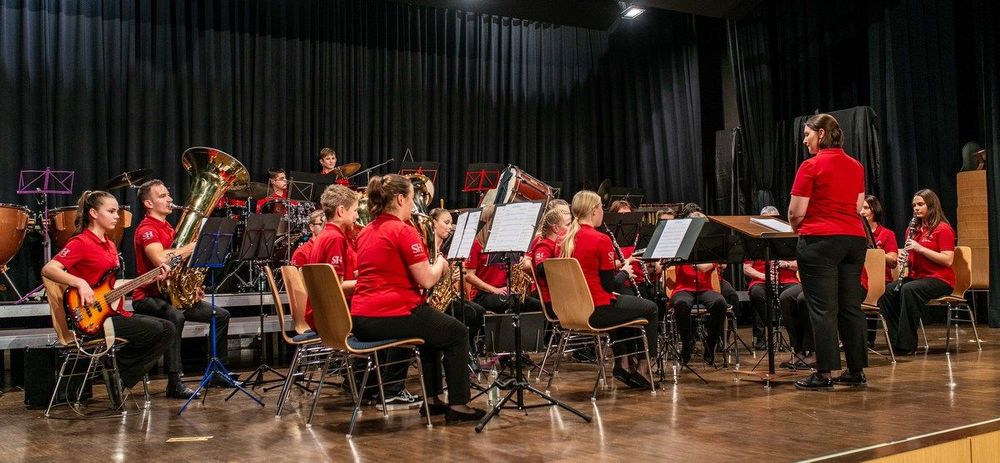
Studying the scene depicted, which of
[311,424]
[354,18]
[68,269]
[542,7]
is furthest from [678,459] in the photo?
[354,18]

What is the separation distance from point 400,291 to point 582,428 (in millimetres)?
1156

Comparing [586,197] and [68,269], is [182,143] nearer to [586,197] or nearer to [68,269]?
[68,269]

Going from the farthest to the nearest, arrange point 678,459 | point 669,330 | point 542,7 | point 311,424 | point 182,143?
point 542,7, point 182,143, point 669,330, point 311,424, point 678,459

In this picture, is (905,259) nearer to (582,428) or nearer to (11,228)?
(582,428)

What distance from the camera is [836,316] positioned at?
17.0 ft

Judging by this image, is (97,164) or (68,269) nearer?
(68,269)

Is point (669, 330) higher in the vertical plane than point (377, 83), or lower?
lower

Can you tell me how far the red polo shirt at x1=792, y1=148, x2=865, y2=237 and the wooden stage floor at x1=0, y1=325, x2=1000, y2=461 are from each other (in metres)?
1.01


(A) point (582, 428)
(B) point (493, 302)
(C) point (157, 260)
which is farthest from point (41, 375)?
(A) point (582, 428)

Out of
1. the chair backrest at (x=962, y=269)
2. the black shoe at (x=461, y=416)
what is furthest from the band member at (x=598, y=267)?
the chair backrest at (x=962, y=269)

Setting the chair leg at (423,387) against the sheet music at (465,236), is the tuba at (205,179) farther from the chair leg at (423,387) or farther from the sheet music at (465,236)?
the chair leg at (423,387)

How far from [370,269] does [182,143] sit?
6.94 m

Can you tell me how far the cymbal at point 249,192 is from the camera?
898 cm

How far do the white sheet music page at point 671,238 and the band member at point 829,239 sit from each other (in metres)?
0.75
